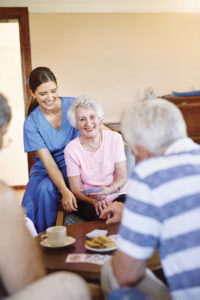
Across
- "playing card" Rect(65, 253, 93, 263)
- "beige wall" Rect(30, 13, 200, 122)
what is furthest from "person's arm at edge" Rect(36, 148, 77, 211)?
"beige wall" Rect(30, 13, 200, 122)

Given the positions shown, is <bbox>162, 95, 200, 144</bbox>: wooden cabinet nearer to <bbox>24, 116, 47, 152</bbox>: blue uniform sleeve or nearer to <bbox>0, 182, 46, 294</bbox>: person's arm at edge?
<bbox>24, 116, 47, 152</bbox>: blue uniform sleeve

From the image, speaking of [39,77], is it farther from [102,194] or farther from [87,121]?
[102,194]

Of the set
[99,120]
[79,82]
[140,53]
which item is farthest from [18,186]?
[99,120]

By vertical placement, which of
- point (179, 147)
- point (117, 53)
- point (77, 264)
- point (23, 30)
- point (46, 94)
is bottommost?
point (77, 264)

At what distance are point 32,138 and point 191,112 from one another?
2389 millimetres

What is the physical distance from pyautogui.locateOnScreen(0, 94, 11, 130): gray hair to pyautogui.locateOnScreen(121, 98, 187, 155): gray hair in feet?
1.33

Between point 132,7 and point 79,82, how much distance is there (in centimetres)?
114

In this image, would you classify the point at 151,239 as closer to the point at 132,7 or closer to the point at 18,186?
the point at 132,7

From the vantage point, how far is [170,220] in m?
1.20

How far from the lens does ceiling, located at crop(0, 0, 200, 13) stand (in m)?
4.88

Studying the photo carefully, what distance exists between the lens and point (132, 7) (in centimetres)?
511

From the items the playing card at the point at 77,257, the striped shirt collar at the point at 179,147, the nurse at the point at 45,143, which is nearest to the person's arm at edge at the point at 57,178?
the nurse at the point at 45,143

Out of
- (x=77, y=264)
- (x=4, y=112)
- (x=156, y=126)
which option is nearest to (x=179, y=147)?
(x=156, y=126)

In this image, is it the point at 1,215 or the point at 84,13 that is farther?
the point at 84,13
